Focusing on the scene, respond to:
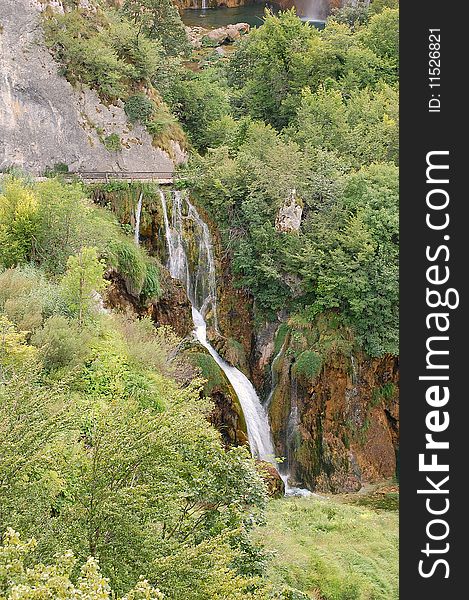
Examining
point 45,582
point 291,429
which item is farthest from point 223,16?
point 45,582

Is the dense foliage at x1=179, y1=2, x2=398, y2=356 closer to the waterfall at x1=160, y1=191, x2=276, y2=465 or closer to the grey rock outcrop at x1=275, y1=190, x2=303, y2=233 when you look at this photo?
the grey rock outcrop at x1=275, y1=190, x2=303, y2=233

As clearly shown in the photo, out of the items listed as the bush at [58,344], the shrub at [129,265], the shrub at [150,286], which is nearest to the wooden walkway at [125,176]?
the shrub at [129,265]

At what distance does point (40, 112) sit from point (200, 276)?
27.2 ft

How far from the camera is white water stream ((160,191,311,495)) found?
19.2 meters

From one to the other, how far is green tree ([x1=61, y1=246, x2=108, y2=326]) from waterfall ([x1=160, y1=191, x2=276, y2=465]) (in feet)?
20.6

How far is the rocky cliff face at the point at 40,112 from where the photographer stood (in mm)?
20656

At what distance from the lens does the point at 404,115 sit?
24.0 ft

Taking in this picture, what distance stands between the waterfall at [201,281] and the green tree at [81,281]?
628cm

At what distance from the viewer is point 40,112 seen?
21.2m

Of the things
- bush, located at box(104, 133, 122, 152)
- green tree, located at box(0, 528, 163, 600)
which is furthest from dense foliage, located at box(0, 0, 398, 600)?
bush, located at box(104, 133, 122, 152)

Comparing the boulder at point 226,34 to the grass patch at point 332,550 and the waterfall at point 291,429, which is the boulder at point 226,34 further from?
the grass patch at point 332,550

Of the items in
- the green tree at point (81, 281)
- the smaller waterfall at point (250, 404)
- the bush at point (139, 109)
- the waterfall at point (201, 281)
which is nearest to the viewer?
the green tree at point (81, 281)

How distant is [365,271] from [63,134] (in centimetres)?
1195

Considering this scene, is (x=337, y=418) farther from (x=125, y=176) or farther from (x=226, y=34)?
(x=226, y=34)
